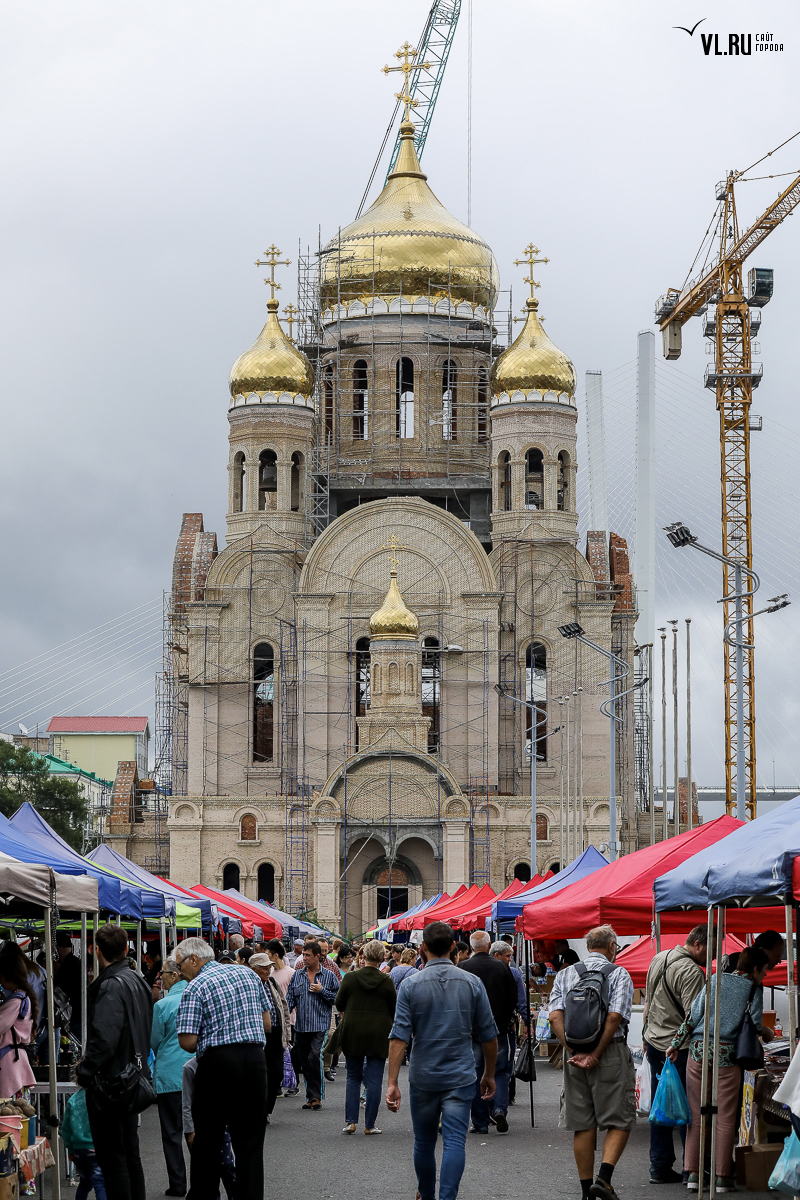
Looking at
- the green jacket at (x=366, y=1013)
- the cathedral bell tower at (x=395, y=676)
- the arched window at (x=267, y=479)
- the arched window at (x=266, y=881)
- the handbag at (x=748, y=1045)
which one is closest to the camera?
the handbag at (x=748, y=1045)

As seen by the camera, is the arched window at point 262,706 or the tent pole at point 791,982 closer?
the tent pole at point 791,982

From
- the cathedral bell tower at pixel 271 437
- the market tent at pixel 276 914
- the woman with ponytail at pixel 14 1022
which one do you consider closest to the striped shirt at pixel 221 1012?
the woman with ponytail at pixel 14 1022

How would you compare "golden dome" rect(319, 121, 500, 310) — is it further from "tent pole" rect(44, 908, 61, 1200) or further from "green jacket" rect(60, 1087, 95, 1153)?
"green jacket" rect(60, 1087, 95, 1153)

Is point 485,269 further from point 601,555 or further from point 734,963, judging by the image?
point 734,963

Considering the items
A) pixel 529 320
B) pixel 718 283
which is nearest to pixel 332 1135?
pixel 718 283

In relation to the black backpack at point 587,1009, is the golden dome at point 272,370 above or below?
above

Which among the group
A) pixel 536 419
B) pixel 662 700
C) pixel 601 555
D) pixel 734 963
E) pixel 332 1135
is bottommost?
pixel 332 1135

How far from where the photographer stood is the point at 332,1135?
1579 cm

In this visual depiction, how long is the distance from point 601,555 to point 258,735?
13.1 metres

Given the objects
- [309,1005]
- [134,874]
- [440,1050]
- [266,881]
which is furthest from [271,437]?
[440,1050]

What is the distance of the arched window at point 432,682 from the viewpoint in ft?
189

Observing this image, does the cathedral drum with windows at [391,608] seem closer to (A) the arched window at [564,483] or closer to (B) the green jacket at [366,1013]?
(A) the arched window at [564,483]

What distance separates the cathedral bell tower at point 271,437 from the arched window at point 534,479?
7425mm

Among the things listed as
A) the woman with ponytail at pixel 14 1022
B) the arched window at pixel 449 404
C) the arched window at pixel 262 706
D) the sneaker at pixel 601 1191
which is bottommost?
the sneaker at pixel 601 1191
